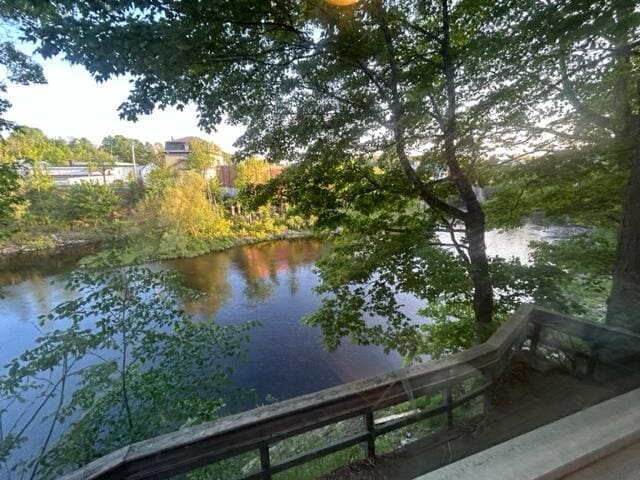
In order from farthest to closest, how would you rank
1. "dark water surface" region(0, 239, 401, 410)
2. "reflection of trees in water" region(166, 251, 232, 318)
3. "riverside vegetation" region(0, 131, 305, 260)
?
"reflection of trees in water" region(166, 251, 232, 318)
"dark water surface" region(0, 239, 401, 410)
"riverside vegetation" region(0, 131, 305, 260)

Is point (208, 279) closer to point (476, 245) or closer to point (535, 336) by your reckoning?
point (476, 245)

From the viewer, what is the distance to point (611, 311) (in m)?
2.16

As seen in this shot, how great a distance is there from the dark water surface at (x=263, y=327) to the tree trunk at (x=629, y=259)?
4.25 meters

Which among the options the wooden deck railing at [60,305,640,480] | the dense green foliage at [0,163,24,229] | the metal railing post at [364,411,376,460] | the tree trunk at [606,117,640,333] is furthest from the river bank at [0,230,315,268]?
the tree trunk at [606,117,640,333]

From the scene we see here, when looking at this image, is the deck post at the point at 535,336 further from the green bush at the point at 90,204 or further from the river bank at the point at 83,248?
the green bush at the point at 90,204

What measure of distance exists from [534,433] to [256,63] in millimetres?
2511

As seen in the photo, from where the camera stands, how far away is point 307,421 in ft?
3.37

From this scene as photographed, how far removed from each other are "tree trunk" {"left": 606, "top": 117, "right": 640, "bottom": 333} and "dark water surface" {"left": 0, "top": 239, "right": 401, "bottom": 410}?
13.9 ft

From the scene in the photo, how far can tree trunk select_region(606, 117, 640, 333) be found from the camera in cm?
202

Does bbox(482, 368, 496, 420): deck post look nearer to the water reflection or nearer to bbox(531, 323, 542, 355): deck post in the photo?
bbox(531, 323, 542, 355): deck post

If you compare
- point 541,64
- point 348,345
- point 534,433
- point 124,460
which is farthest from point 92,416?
point 348,345

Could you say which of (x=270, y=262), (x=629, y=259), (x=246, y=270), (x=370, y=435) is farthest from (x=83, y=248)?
(x=270, y=262)

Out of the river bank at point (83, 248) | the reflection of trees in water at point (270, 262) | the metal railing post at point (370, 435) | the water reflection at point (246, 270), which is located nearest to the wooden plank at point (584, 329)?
the metal railing post at point (370, 435)

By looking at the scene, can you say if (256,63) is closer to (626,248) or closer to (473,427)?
(473,427)
